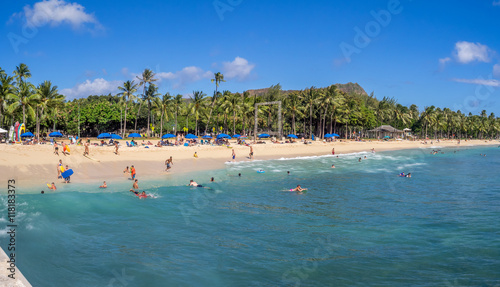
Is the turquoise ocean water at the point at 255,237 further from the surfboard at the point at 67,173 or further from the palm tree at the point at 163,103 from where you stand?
the palm tree at the point at 163,103

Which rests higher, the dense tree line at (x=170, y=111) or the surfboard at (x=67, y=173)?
the dense tree line at (x=170, y=111)

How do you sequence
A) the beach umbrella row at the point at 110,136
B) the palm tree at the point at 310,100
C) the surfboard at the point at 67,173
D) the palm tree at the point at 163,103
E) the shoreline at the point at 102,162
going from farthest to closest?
the palm tree at the point at 310,100 < the palm tree at the point at 163,103 < the beach umbrella row at the point at 110,136 < the shoreline at the point at 102,162 < the surfboard at the point at 67,173

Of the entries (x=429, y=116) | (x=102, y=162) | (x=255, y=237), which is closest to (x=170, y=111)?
(x=102, y=162)

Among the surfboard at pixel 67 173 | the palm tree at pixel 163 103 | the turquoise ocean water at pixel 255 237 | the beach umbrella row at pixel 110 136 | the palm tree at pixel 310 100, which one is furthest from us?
the palm tree at pixel 310 100

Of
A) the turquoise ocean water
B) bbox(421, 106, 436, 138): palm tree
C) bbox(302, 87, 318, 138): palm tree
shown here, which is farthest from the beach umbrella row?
bbox(421, 106, 436, 138): palm tree

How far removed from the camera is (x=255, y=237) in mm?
13594

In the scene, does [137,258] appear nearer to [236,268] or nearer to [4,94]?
[236,268]

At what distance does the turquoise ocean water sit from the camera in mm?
10281

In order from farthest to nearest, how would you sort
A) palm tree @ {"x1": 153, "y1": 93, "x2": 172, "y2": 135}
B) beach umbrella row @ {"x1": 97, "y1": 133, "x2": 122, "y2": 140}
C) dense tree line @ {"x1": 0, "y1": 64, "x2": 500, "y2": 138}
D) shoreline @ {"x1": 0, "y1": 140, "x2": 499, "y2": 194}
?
palm tree @ {"x1": 153, "y1": 93, "x2": 172, "y2": 135} < dense tree line @ {"x1": 0, "y1": 64, "x2": 500, "y2": 138} < beach umbrella row @ {"x1": 97, "y1": 133, "x2": 122, "y2": 140} < shoreline @ {"x1": 0, "y1": 140, "x2": 499, "y2": 194}

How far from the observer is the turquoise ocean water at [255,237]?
10.3 m

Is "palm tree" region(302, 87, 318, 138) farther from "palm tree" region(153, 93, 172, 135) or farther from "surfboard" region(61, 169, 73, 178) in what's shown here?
"surfboard" region(61, 169, 73, 178)

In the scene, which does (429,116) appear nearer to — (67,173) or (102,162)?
(102,162)

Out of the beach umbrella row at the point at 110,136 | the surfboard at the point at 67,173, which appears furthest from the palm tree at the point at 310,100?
the surfboard at the point at 67,173

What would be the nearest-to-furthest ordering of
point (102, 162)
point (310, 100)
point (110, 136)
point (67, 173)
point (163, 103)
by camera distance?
point (67, 173)
point (102, 162)
point (110, 136)
point (163, 103)
point (310, 100)
